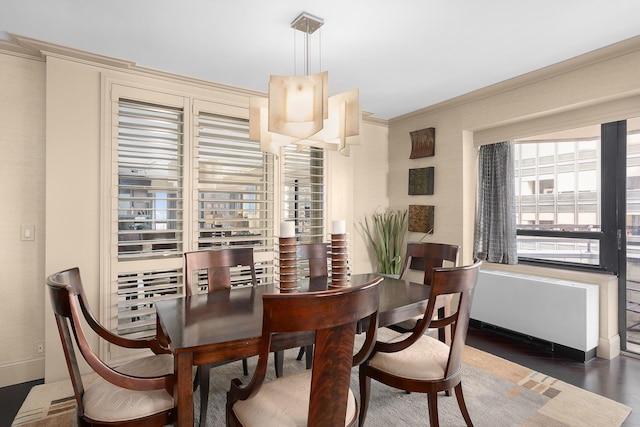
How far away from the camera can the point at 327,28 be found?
240 cm

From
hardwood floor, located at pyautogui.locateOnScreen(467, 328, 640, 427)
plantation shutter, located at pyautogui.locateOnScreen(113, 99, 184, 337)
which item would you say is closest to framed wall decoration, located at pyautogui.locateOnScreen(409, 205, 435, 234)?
hardwood floor, located at pyautogui.locateOnScreen(467, 328, 640, 427)

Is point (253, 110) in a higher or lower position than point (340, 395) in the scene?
higher

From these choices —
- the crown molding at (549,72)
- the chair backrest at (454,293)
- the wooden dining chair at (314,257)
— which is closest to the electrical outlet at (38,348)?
the wooden dining chair at (314,257)

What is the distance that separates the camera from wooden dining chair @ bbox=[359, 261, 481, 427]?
1702mm

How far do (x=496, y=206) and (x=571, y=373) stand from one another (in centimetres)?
177

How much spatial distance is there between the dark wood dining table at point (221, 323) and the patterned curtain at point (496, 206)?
1.92 m

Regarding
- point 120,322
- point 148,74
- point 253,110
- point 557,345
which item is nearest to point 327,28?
point 253,110

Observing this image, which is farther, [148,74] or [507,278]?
[507,278]

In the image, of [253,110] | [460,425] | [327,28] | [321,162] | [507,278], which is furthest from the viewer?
[321,162]

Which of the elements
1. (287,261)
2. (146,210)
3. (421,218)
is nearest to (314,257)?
(287,261)

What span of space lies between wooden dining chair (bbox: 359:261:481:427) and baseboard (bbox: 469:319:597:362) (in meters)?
1.70

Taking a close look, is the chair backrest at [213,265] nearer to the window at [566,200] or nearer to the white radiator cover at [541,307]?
the white radiator cover at [541,307]

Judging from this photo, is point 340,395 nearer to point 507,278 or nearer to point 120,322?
point 120,322

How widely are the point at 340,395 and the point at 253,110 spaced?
1732 mm
